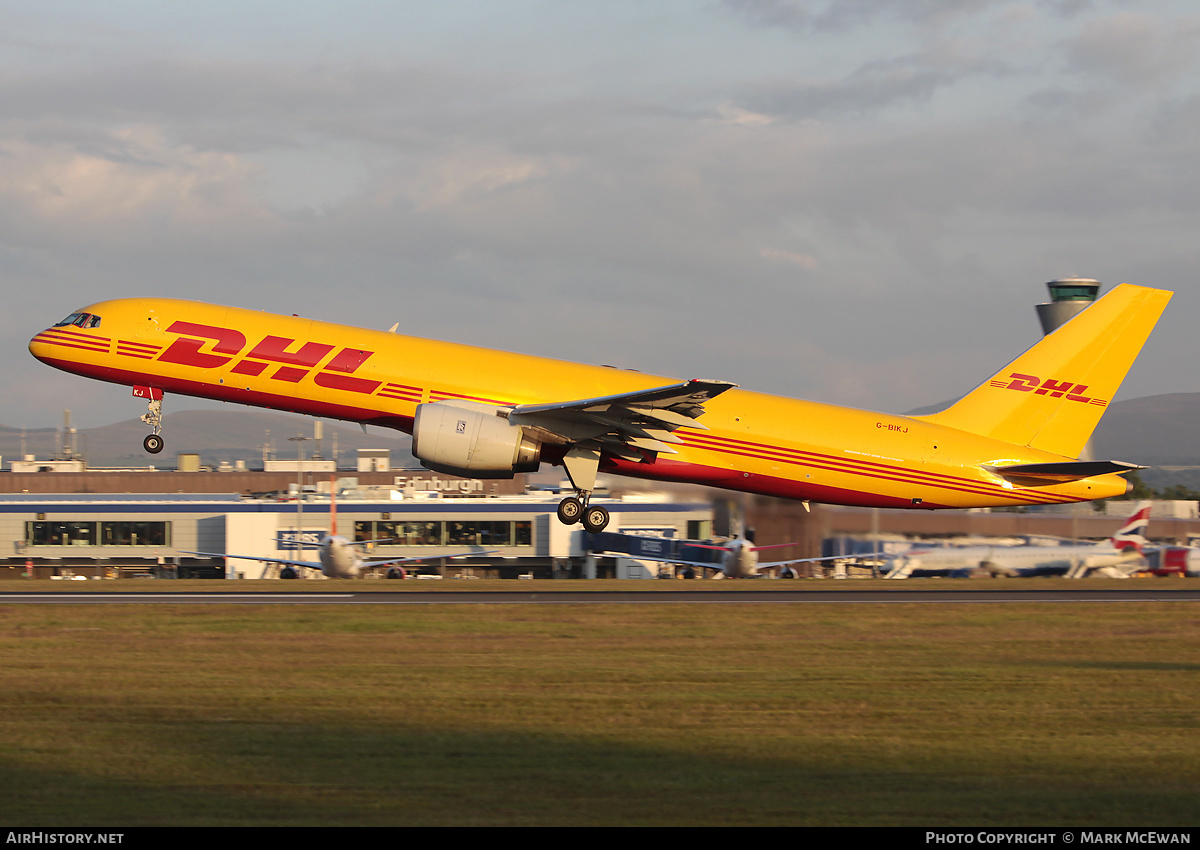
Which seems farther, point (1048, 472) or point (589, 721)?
point (1048, 472)

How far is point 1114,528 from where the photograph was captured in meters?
61.6

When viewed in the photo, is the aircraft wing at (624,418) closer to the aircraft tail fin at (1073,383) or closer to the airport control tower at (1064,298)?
the aircraft tail fin at (1073,383)

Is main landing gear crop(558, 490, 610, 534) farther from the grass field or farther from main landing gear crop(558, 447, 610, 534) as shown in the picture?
the grass field

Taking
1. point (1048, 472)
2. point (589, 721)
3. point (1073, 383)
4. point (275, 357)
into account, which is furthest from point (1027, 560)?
point (589, 721)

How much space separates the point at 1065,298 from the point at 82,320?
78.7 m

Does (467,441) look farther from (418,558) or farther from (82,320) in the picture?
(418,558)

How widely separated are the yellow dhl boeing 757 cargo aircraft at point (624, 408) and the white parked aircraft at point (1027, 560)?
14.4m

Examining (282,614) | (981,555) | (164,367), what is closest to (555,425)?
(282,614)

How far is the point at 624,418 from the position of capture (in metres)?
31.0

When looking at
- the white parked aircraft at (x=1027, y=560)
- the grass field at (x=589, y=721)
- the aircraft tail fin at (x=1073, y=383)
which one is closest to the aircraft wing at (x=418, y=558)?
the white parked aircraft at (x=1027, y=560)

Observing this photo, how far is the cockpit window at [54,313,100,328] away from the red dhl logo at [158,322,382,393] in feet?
8.11

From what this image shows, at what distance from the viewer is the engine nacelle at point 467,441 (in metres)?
29.8

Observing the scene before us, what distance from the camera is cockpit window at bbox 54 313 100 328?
31641mm

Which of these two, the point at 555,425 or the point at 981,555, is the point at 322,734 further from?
the point at 981,555
